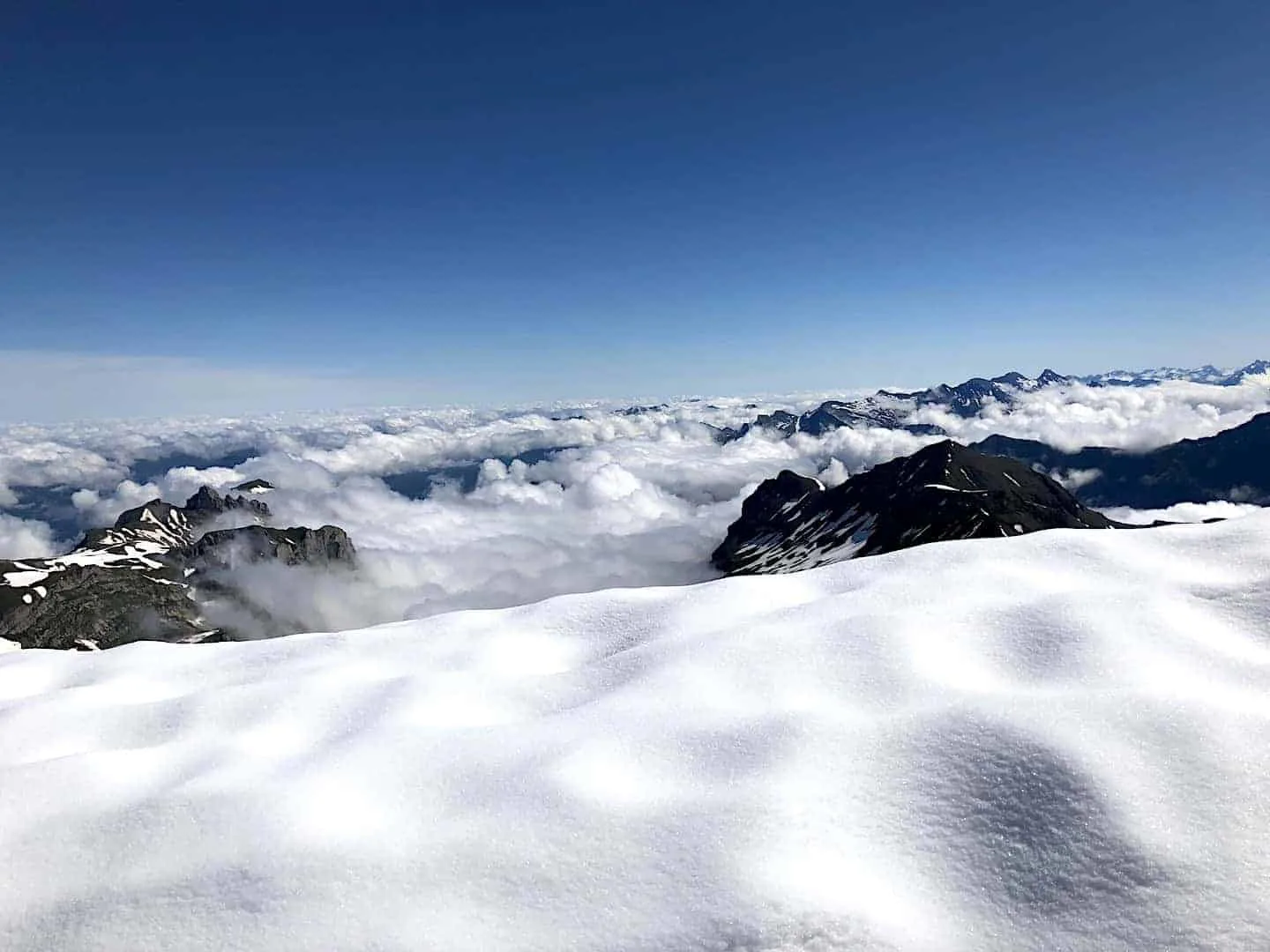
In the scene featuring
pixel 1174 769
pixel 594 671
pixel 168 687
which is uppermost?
pixel 1174 769

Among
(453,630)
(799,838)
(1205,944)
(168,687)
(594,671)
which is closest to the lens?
(1205,944)

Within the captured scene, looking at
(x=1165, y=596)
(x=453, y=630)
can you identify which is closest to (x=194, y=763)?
(x=453, y=630)

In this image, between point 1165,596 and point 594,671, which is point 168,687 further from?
point 1165,596

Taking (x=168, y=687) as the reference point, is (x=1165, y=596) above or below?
above

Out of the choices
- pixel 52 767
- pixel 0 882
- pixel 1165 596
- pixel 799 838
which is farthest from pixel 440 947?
pixel 1165 596

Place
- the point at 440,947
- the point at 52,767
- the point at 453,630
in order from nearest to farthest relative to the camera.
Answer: the point at 440,947
the point at 52,767
the point at 453,630

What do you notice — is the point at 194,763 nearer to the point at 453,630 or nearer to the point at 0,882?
the point at 0,882

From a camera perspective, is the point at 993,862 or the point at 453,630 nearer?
the point at 993,862
